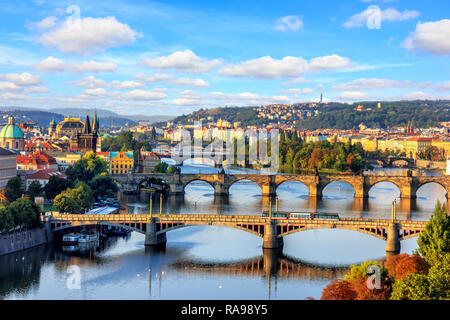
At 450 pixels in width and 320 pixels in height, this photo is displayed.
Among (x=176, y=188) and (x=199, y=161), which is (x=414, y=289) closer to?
(x=176, y=188)

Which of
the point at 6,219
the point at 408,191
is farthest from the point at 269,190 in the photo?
the point at 6,219

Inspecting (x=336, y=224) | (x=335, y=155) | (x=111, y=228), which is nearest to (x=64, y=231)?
(x=111, y=228)

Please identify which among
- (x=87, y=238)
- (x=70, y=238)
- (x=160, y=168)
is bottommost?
(x=87, y=238)

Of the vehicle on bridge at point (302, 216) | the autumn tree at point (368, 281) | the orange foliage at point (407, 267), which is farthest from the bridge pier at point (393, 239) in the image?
the autumn tree at point (368, 281)

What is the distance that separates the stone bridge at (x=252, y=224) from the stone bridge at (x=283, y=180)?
22.2 meters

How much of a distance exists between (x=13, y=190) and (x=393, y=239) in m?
21.0

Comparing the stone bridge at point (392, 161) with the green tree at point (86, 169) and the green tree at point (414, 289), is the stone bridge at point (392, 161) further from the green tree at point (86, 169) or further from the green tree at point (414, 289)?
the green tree at point (414, 289)

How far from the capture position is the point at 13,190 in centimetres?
3762

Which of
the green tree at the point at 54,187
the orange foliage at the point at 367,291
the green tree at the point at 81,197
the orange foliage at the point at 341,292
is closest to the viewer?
the orange foliage at the point at 367,291

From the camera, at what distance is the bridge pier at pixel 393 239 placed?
29609 mm
